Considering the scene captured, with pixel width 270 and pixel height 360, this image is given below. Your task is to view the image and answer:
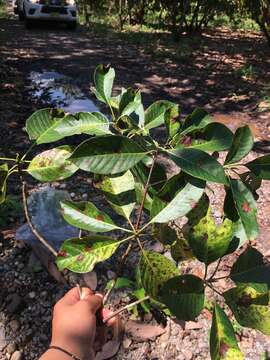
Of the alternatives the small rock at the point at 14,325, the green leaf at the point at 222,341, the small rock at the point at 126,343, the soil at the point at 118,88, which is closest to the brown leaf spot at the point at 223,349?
the green leaf at the point at 222,341

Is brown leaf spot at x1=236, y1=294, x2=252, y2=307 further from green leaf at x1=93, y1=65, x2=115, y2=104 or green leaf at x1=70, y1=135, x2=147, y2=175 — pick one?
green leaf at x1=93, y1=65, x2=115, y2=104

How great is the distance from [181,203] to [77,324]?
55cm

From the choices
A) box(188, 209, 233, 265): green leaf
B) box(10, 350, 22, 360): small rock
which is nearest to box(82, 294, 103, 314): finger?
box(188, 209, 233, 265): green leaf

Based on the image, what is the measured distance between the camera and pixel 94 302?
48.6 inches

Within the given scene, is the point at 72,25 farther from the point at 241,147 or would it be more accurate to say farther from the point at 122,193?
the point at 241,147

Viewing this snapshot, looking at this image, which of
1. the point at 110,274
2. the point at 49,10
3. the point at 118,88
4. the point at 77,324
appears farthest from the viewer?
the point at 49,10

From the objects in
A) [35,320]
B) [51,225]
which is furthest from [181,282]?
[51,225]

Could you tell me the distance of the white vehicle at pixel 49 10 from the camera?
39.8 ft

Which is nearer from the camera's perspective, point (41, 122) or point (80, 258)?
point (80, 258)

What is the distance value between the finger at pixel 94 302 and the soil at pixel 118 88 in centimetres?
62

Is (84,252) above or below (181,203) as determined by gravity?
below

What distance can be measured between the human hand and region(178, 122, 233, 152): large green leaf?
1.92ft

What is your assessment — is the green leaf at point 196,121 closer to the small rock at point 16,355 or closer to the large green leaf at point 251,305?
the large green leaf at point 251,305

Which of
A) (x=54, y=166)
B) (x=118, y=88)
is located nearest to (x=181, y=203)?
(x=54, y=166)
